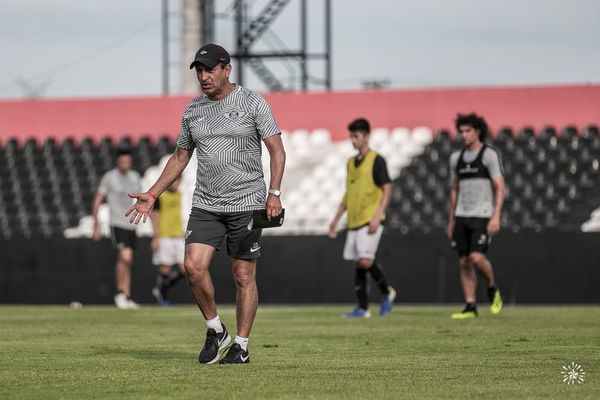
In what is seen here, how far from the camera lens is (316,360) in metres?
8.99

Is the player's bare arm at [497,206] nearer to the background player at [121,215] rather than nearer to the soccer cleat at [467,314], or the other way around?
the soccer cleat at [467,314]

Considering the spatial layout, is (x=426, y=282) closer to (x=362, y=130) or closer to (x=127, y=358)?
(x=362, y=130)

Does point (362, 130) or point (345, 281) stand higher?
point (362, 130)

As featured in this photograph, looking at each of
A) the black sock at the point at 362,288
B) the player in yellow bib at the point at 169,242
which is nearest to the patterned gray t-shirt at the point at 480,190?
the black sock at the point at 362,288

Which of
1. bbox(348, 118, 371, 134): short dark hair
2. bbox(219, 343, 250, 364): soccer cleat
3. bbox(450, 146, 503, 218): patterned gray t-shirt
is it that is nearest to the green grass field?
bbox(219, 343, 250, 364): soccer cleat

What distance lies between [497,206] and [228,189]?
20.1ft

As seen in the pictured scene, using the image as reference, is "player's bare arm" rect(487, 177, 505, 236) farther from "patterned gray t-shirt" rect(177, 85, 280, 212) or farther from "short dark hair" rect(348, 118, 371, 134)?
"patterned gray t-shirt" rect(177, 85, 280, 212)

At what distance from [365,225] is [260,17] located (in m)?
19.1

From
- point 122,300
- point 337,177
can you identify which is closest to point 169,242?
point 122,300

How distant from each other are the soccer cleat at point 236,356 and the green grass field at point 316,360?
0.10 metres

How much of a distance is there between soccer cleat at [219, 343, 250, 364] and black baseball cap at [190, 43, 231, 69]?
1856mm

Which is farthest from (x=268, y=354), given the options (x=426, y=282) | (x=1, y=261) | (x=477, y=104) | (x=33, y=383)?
(x=477, y=104)

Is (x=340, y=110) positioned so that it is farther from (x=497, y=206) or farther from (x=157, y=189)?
(x=157, y=189)

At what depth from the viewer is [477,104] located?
28719mm
